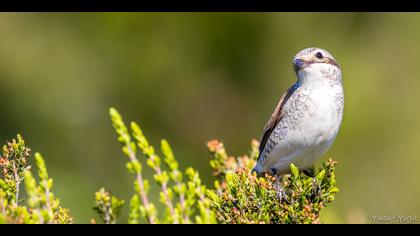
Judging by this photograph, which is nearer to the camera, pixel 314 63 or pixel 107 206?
pixel 107 206

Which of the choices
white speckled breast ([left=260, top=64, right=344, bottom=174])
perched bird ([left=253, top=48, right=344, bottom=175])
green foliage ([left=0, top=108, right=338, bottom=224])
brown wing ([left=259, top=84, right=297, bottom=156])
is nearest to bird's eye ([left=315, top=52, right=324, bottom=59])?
perched bird ([left=253, top=48, right=344, bottom=175])

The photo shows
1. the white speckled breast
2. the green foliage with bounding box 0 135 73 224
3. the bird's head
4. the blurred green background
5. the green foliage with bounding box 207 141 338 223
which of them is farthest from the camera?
the blurred green background

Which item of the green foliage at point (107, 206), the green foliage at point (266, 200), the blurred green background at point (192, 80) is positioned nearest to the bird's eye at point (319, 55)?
A: the green foliage at point (266, 200)

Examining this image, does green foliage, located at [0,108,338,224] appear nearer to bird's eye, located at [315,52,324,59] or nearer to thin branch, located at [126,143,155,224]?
thin branch, located at [126,143,155,224]

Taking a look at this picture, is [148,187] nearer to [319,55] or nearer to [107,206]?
[107,206]

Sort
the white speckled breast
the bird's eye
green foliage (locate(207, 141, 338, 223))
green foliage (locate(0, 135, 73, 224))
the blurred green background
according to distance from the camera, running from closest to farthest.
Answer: green foliage (locate(0, 135, 73, 224)), green foliage (locate(207, 141, 338, 223)), the white speckled breast, the bird's eye, the blurred green background

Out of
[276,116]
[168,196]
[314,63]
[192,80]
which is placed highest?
[192,80]

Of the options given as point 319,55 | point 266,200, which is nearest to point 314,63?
point 319,55
